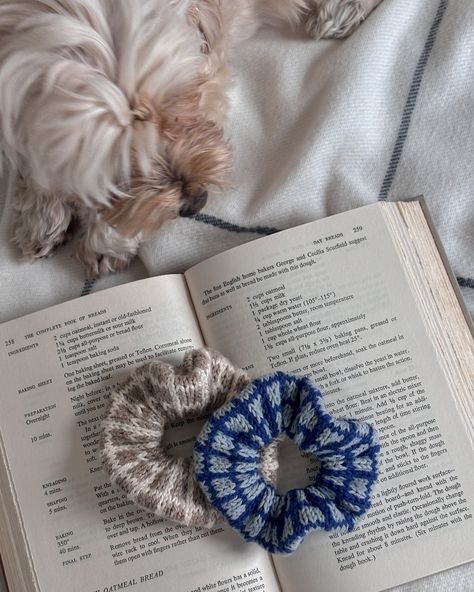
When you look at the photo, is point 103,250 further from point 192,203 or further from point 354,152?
point 354,152

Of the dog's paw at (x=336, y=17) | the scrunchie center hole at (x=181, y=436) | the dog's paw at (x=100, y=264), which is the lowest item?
the scrunchie center hole at (x=181, y=436)

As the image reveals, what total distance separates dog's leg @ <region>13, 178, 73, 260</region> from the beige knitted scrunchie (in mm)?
309

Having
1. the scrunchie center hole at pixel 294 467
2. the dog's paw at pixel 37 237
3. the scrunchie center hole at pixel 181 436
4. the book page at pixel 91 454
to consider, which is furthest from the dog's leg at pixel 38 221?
the scrunchie center hole at pixel 294 467

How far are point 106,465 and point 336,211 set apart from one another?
539 millimetres

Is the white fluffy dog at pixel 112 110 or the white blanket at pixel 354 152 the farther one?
the white blanket at pixel 354 152

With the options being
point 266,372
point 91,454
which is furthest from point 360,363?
point 91,454

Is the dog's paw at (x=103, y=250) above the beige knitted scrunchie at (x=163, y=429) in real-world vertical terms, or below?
above

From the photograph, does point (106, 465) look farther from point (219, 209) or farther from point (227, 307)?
point (219, 209)

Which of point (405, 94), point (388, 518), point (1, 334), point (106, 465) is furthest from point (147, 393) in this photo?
point (405, 94)

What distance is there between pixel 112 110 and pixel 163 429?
0.45 m

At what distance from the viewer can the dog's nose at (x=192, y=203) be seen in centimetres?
115

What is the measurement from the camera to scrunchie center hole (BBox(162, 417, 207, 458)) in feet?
3.56

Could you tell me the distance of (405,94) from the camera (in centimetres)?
126

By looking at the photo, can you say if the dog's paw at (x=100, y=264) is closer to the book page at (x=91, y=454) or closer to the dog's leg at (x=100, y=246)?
the dog's leg at (x=100, y=246)
